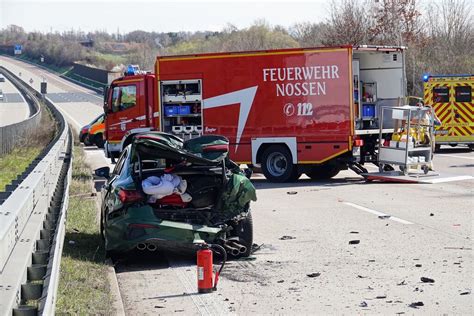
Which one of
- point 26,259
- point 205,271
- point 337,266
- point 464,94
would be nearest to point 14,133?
point 464,94

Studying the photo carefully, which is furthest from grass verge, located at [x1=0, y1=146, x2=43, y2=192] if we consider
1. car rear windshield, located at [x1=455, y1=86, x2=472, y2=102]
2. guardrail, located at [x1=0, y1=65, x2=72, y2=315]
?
car rear windshield, located at [x1=455, y1=86, x2=472, y2=102]

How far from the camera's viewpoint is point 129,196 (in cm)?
1018

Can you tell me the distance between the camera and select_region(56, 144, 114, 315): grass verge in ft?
25.0

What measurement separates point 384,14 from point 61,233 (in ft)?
151

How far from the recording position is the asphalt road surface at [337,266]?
8141 mm

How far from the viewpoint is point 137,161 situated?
1079cm

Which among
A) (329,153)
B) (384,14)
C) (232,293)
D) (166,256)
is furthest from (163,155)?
(384,14)

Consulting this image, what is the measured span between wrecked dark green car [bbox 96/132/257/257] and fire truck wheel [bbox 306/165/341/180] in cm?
1146

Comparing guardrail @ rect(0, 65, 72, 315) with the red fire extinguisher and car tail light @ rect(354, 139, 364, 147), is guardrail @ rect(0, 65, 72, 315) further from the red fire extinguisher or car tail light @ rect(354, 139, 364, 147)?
car tail light @ rect(354, 139, 364, 147)

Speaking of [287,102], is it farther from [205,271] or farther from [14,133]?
[14,133]

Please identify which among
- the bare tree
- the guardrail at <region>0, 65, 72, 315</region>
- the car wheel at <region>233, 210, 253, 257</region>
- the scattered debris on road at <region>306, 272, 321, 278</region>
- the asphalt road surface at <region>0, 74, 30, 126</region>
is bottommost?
the scattered debris on road at <region>306, 272, 321, 278</region>

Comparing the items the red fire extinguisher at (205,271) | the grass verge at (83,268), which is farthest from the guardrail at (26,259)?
the red fire extinguisher at (205,271)

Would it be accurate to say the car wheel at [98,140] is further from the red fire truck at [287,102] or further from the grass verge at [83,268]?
the grass verge at [83,268]

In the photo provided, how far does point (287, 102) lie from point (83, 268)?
40.9 feet
